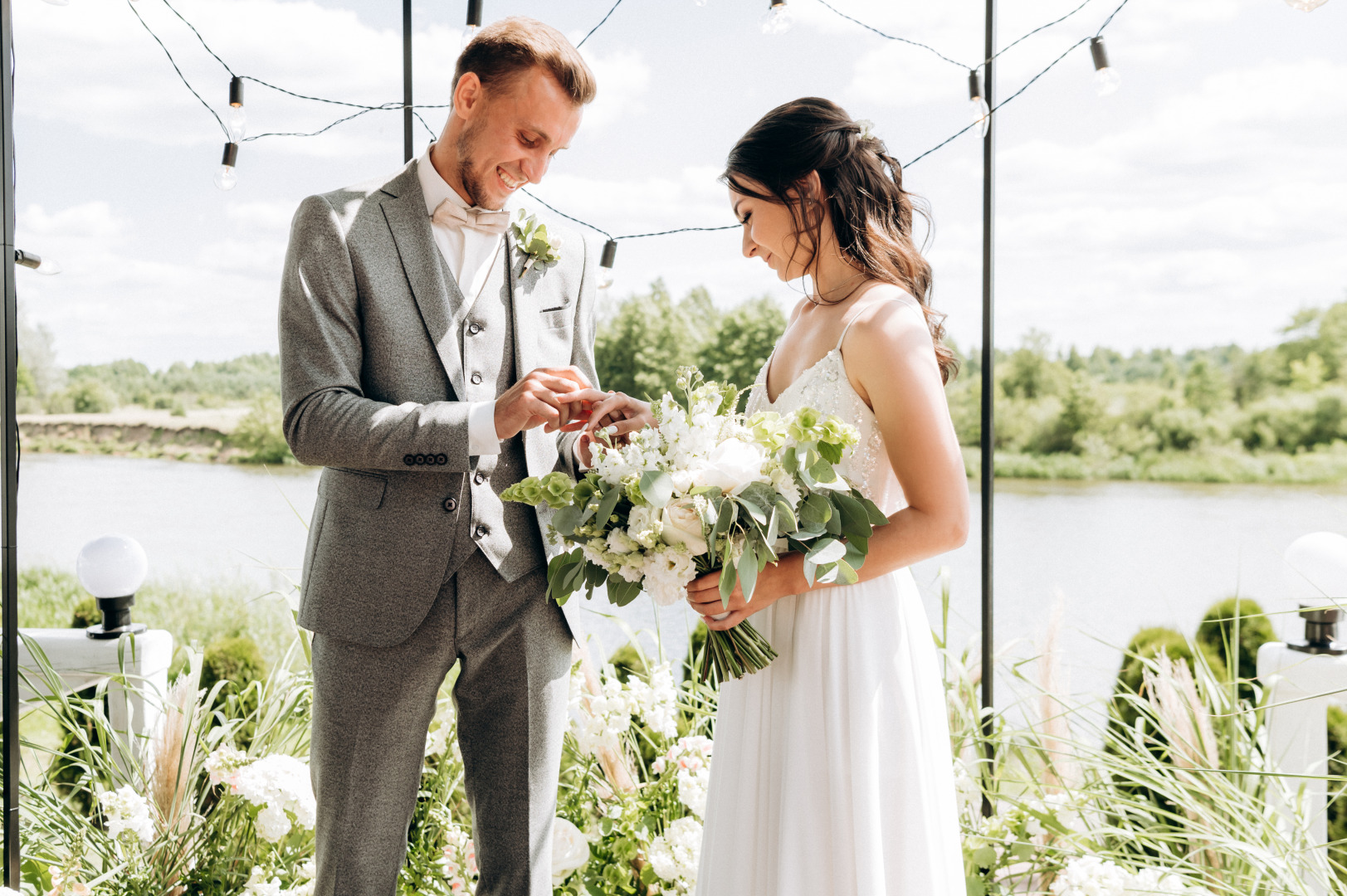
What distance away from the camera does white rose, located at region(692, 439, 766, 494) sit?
124 centimetres

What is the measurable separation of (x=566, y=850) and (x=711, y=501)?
1.19 m

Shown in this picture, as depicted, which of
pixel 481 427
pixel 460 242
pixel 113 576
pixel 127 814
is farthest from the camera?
pixel 113 576

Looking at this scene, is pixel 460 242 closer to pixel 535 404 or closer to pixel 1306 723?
pixel 535 404

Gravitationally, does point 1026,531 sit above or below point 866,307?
below

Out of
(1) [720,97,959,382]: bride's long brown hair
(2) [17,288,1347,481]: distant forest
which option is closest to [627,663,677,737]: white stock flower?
(1) [720,97,959,382]: bride's long brown hair

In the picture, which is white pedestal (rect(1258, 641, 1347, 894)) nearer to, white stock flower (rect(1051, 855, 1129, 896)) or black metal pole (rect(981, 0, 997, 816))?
white stock flower (rect(1051, 855, 1129, 896))

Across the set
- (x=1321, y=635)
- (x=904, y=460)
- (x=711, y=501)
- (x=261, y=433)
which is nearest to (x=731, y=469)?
(x=711, y=501)

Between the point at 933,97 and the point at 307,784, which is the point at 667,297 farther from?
the point at 933,97

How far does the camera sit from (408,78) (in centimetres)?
Result: 217

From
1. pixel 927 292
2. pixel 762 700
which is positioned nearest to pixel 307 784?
pixel 762 700

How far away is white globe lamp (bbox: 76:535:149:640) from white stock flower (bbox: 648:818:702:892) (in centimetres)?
175

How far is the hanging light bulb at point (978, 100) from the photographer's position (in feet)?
7.10

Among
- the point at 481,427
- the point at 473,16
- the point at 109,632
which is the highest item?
the point at 473,16

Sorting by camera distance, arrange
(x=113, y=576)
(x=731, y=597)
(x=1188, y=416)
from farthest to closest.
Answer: (x=1188, y=416) → (x=113, y=576) → (x=731, y=597)
